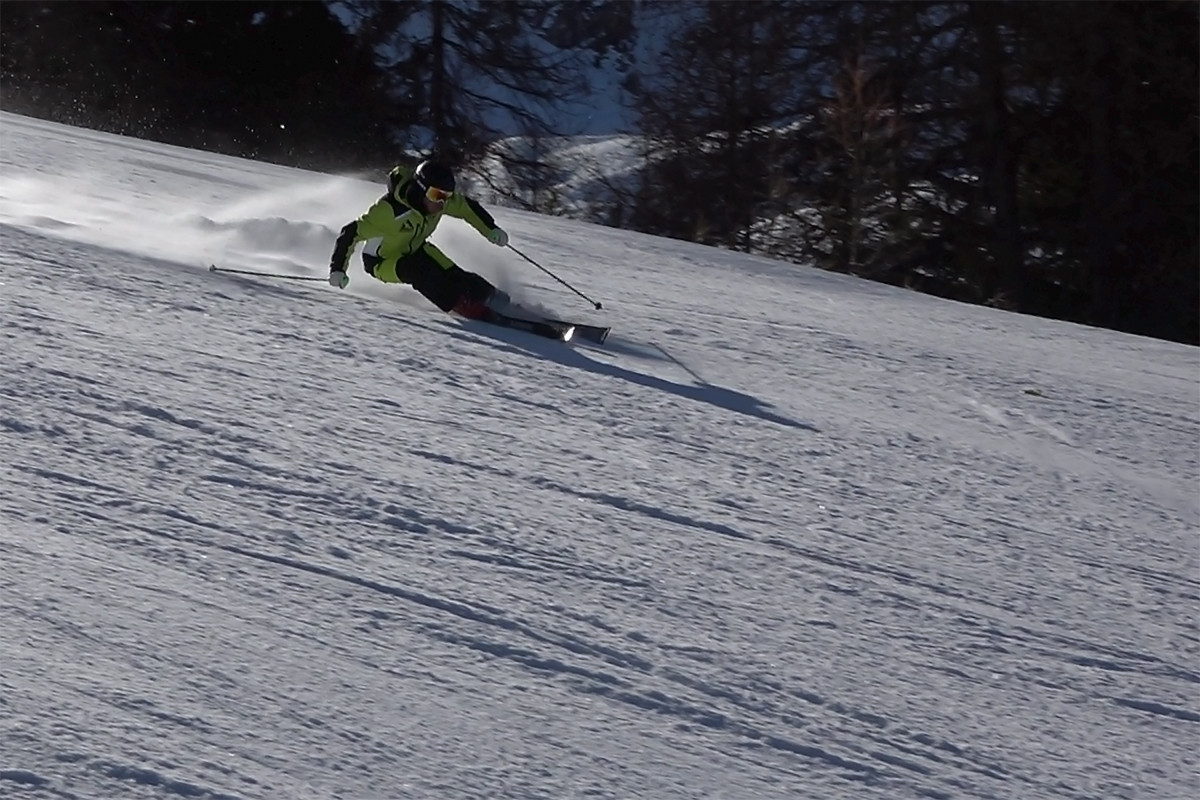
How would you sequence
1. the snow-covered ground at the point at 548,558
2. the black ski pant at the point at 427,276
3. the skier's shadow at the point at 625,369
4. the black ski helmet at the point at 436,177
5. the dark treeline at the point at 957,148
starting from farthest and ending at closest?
the dark treeline at the point at 957,148
the black ski pant at the point at 427,276
the black ski helmet at the point at 436,177
the skier's shadow at the point at 625,369
the snow-covered ground at the point at 548,558

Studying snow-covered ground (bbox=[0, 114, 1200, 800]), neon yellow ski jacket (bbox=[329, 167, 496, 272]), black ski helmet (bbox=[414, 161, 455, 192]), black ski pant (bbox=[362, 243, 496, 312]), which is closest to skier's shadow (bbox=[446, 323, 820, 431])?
snow-covered ground (bbox=[0, 114, 1200, 800])

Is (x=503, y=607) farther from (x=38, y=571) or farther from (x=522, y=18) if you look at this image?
(x=522, y=18)

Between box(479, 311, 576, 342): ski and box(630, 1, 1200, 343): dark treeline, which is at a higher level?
box(630, 1, 1200, 343): dark treeline

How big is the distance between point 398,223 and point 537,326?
2.65ft

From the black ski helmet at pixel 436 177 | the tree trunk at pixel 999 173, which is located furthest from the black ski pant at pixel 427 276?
the tree trunk at pixel 999 173

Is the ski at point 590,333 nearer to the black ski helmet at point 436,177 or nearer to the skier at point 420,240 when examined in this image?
the skier at point 420,240

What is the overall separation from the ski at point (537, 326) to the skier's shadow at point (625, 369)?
0.12 feet

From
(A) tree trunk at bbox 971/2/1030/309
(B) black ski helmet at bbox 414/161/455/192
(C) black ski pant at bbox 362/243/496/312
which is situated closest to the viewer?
(B) black ski helmet at bbox 414/161/455/192

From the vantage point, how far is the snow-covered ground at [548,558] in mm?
2951

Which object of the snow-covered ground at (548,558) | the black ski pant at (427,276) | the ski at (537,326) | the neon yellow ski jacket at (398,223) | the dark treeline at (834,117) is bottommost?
the snow-covered ground at (548,558)

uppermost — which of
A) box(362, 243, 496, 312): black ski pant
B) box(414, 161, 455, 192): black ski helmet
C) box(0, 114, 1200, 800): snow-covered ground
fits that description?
box(414, 161, 455, 192): black ski helmet

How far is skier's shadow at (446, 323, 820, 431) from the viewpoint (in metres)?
6.05

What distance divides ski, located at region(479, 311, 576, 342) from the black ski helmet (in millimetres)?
639

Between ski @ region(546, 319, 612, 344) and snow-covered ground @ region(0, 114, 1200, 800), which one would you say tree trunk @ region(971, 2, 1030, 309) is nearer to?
snow-covered ground @ region(0, 114, 1200, 800)
